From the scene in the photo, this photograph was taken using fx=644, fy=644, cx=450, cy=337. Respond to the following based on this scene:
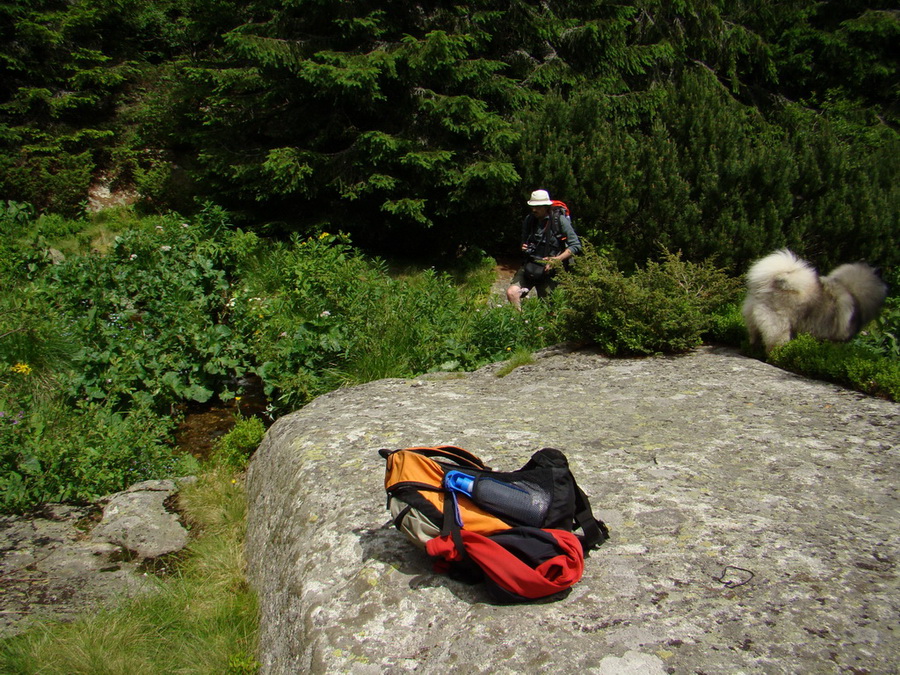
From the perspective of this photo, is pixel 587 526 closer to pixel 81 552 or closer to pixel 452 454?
pixel 452 454

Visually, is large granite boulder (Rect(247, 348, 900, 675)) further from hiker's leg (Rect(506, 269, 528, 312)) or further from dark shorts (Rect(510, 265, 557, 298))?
dark shorts (Rect(510, 265, 557, 298))

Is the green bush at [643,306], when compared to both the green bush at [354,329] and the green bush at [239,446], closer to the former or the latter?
the green bush at [354,329]

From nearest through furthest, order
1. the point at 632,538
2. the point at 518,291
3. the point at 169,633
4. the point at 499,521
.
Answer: the point at 499,521 → the point at 632,538 → the point at 169,633 → the point at 518,291

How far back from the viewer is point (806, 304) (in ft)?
19.9

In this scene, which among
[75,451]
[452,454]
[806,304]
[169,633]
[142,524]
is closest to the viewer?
[452,454]

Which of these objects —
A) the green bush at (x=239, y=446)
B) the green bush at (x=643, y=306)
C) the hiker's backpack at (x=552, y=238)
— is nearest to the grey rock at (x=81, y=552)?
the green bush at (x=239, y=446)

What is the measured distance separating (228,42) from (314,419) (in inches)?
265

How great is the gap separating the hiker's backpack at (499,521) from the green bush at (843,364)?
3.31 metres

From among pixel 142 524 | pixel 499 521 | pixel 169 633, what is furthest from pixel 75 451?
pixel 499 521

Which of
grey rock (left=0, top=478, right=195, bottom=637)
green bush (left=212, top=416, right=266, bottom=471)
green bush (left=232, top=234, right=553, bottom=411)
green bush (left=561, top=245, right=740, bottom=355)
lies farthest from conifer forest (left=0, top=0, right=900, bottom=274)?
grey rock (left=0, top=478, right=195, bottom=637)

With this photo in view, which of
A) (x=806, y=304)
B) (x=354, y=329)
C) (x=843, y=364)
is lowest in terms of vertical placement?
(x=354, y=329)

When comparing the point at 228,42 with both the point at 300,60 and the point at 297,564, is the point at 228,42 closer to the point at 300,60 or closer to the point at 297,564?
the point at 300,60

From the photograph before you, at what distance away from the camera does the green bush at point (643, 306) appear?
631cm

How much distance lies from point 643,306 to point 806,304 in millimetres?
1484
